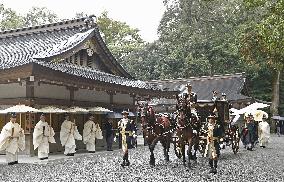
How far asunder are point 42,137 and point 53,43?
775 cm

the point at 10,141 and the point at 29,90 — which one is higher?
the point at 29,90

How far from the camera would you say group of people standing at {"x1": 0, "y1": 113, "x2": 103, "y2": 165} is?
45.6 ft

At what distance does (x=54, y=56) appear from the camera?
58.8ft

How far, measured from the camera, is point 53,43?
21328mm

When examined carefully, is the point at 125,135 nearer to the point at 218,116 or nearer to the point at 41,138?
the point at 218,116

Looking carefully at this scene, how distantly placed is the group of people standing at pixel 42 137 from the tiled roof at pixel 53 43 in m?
2.84

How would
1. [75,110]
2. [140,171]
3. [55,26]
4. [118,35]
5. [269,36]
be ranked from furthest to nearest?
[118,35]
[55,26]
[75,110]
[269,36]
[140,171]

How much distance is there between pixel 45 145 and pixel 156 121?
208 inches

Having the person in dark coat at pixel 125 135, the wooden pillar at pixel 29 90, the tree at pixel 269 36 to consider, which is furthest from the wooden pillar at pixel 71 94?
the tree at pixel 269 36

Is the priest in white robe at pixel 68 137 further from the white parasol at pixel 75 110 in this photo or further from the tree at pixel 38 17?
the tree at pixel 38 17

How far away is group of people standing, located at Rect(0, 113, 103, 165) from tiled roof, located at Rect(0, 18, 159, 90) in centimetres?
284

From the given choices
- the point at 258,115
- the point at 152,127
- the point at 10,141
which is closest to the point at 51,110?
the point at 10,141

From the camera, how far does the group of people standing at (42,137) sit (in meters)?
13.9

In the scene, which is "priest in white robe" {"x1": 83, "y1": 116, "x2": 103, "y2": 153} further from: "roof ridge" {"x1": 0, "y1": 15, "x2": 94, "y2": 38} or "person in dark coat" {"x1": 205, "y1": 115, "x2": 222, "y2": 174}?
"person in dark coat" {"x1": 205, "y1": 115, "x2": 222, "y2": 174}
